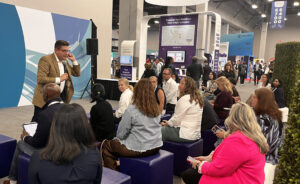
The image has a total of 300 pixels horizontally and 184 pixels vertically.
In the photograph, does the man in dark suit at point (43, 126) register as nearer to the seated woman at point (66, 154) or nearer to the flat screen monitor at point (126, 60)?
the seated woman at point (66, 154)

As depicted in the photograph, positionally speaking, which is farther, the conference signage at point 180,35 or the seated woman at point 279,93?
the conference signage at point 180,35

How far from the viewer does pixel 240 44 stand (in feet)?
59.5

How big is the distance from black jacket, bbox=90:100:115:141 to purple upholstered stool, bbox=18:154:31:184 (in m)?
0.76

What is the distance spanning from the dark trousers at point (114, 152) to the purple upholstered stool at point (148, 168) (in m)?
0.05

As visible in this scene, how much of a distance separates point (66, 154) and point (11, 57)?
20.4ft

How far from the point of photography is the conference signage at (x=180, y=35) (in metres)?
9.38

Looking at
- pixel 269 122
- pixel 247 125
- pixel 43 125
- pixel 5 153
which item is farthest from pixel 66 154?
pixel 5 153

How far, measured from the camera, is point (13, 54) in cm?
647

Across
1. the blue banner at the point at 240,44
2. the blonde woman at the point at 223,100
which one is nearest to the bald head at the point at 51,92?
the blonde woman at the point at 223,100

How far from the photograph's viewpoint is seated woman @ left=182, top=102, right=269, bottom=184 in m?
1.61

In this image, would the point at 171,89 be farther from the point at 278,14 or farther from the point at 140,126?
the point at 278,14

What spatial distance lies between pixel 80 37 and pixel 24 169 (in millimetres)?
6546

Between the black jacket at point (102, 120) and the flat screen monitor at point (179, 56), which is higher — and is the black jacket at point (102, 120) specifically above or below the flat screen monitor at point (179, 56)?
below

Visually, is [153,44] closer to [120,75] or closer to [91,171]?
[120,75]
